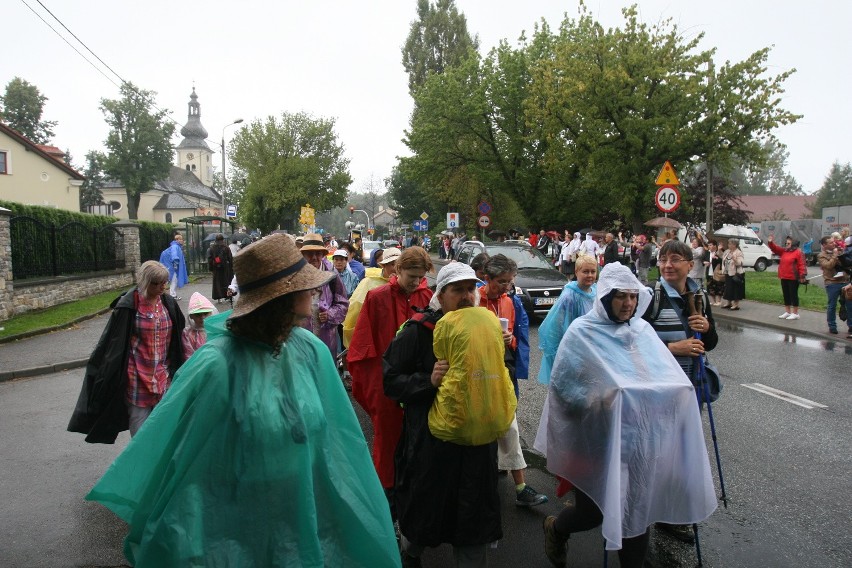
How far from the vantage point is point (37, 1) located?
14.1 m

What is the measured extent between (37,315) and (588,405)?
1442cm

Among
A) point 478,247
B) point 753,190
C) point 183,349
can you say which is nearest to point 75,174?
point 478,247

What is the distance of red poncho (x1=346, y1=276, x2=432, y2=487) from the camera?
427cm

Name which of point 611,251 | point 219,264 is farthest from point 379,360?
point 611,251

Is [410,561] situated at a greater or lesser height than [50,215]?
lesser

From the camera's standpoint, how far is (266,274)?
7.72 feet

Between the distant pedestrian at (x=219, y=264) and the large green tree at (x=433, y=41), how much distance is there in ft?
118

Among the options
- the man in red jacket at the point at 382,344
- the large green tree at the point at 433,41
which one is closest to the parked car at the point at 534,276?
the man in red jacket at the point at 382,344

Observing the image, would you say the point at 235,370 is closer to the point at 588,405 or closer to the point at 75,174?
the point at 588,405

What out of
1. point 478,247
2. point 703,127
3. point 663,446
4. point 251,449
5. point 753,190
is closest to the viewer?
point 251,449

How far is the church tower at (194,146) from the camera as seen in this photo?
113438 mm

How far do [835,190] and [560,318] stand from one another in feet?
298

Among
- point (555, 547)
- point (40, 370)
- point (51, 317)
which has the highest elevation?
point (51, 317)

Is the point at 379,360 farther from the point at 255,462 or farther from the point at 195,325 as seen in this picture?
the point at 255,462
